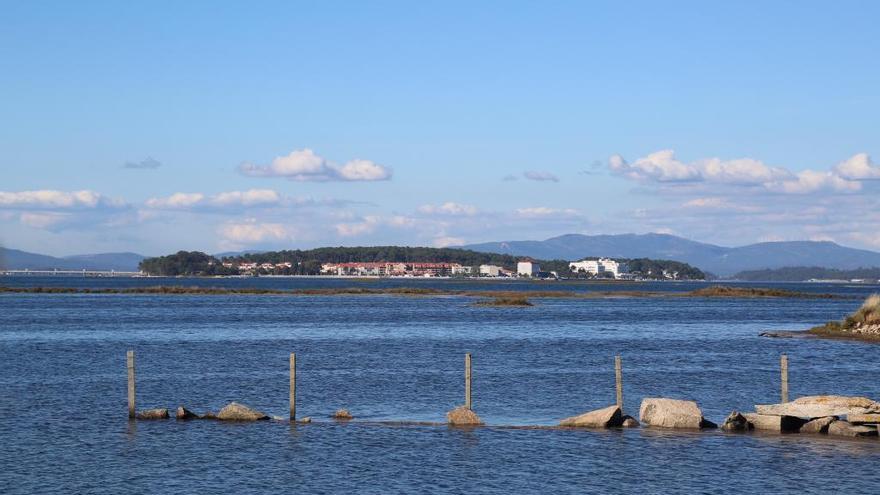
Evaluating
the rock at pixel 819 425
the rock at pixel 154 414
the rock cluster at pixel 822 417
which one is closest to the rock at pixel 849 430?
the rock cluster at pixel 822 417

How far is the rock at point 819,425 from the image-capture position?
116ft

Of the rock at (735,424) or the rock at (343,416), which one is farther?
the rock at (343,416)

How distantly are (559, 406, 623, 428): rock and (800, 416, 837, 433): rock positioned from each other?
6.09 m

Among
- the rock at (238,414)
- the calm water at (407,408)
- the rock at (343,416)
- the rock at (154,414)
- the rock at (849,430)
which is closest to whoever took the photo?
the calm water at (407,408)

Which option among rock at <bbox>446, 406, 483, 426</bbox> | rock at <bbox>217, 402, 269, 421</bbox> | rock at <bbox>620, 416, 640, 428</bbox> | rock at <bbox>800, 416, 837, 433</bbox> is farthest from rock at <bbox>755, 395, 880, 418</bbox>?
rock at <bbox>217, 402, 269, 421</bbox>

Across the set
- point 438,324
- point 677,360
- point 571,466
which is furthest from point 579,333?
point 571,466

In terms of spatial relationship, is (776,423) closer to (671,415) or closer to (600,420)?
(671,415)

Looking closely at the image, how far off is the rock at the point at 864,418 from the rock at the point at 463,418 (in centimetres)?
1223

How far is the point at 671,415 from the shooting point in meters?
36.2

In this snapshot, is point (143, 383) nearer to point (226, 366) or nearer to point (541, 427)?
point (226, 366)

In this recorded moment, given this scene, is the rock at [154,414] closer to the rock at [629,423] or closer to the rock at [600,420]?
the rock at [600,420]

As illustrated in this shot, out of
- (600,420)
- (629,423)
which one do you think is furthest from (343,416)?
(629,423)

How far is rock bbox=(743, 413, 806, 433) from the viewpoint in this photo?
35.7 metres

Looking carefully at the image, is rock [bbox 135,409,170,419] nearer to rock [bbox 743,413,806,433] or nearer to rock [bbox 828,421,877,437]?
rock [bbox 743,413,806,433]
